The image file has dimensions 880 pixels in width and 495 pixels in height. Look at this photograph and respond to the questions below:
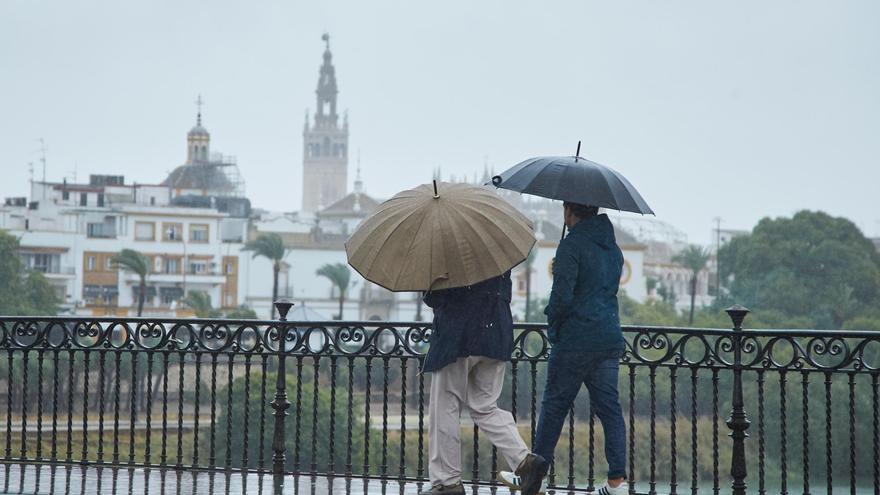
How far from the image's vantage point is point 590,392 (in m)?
6.78

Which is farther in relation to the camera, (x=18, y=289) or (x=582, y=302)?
(x=18, y=289)

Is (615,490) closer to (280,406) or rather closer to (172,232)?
(280,406)

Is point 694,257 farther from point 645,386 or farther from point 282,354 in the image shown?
point 282,354

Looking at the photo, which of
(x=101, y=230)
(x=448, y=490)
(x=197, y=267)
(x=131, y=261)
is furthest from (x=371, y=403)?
(x=197, y=267)

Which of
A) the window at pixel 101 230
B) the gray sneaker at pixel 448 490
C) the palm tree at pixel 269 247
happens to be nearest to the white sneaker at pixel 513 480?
the gray sneaker at pixel 448 490

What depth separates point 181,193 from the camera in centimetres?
12444

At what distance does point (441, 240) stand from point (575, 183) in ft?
2.22

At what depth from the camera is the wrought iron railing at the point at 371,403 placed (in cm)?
789

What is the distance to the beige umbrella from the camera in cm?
663

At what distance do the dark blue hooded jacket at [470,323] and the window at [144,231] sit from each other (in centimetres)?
10019

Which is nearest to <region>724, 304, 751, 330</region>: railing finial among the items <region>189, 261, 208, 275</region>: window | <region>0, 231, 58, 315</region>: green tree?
<region>0, 231, 58, 315</region>: green tree

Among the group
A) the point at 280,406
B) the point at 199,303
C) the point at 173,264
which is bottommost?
the point at 280,406

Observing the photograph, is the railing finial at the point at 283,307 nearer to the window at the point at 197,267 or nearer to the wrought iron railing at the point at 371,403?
the wrought iron railing at the point at 371,403

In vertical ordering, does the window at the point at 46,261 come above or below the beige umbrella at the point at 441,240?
above
